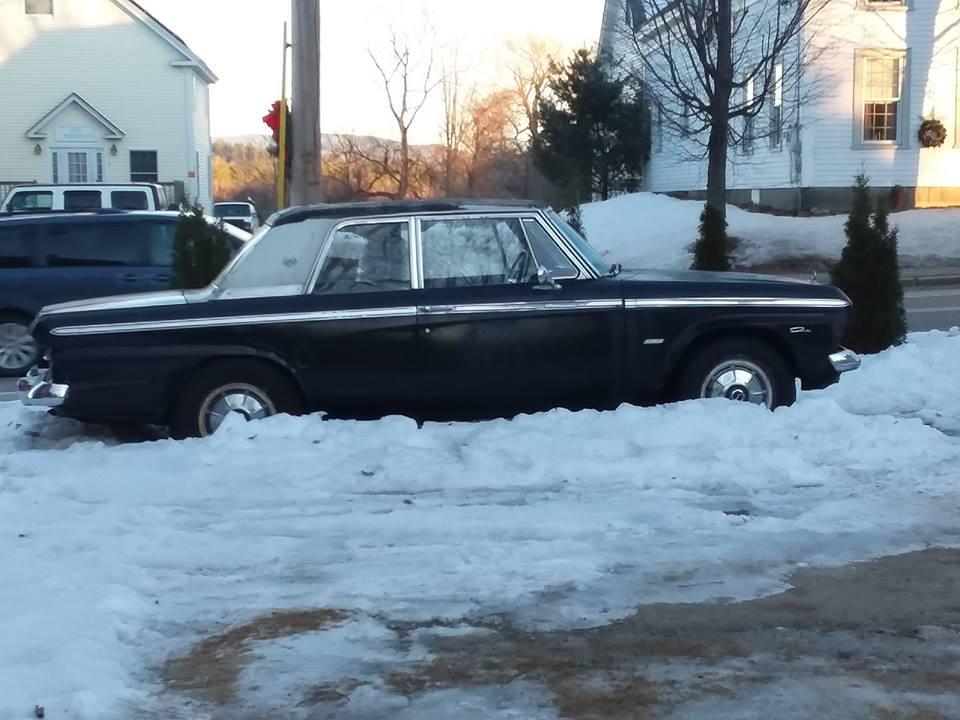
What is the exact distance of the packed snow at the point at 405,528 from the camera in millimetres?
4555

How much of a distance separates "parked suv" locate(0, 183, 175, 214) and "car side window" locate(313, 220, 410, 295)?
15.9 metres

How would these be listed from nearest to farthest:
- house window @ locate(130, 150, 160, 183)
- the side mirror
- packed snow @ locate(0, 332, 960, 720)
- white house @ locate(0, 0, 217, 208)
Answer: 1. packed snow @ locate(0, 332, 960, 720)
2. the side mirror
3. white house @ locate(0, 0, 217, 208)
4. house window @ locate(130, 150, 160, 183)

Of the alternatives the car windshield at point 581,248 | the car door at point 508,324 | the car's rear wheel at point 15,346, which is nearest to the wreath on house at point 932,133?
the car's rear wheel at point 15,346

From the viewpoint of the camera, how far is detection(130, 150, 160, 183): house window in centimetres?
4044

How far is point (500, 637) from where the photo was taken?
4.85 meters

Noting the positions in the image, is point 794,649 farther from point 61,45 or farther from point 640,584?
point 61,45

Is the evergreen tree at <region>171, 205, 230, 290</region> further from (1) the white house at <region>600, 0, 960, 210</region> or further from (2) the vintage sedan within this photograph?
(1) the white house at <region>600, 0, 960, 210</region>

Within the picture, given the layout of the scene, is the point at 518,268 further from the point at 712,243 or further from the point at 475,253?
the point at 712,243

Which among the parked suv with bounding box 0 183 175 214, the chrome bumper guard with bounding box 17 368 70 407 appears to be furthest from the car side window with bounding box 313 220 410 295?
the parked suv with bounding box 0 183 175 214

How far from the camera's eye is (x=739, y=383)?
27.2 feet

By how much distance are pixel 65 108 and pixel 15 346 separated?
1105 inches

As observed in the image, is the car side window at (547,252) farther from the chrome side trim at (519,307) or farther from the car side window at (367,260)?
the car side window at (367,260)

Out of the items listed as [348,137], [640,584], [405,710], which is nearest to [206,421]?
[640,584]

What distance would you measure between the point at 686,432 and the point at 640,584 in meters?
2.19
